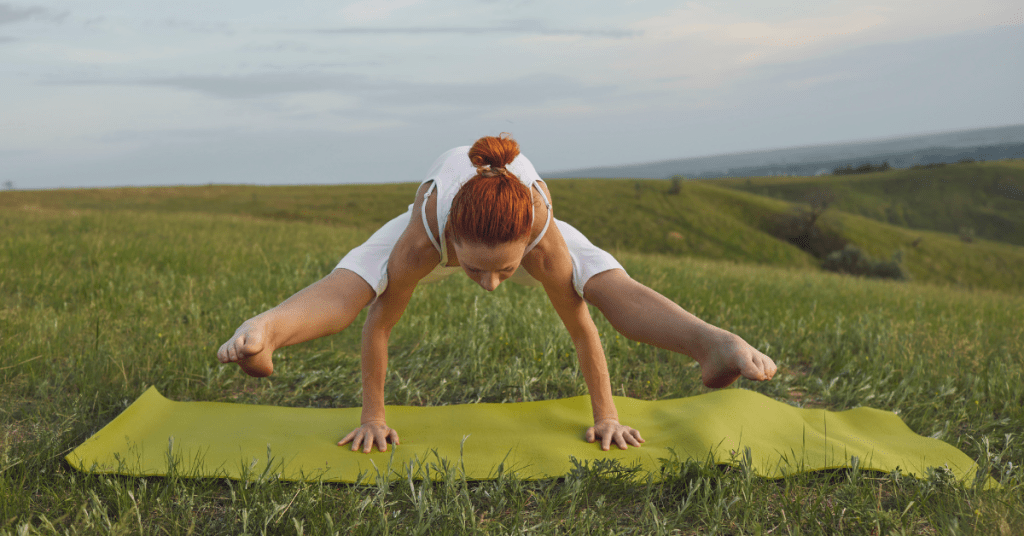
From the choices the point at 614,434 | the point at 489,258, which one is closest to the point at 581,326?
the point at 614,434

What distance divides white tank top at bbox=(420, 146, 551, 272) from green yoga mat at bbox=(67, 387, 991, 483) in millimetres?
1169

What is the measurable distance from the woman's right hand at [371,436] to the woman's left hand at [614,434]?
130 cm

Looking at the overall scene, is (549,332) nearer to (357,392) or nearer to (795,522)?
(357,392)

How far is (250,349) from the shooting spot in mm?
2629

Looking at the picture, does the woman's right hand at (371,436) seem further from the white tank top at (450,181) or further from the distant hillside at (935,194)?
the distant hillside at (935,194)

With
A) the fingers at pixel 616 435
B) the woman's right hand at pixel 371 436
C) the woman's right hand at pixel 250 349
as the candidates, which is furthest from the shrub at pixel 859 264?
the woman's right hand at pixel 250 349

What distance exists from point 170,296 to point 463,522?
5.22m

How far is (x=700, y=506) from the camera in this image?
299cm

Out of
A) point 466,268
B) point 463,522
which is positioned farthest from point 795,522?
point 466,268

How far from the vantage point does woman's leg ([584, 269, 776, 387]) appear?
2549 mm

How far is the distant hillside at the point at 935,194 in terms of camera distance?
99.8 meters

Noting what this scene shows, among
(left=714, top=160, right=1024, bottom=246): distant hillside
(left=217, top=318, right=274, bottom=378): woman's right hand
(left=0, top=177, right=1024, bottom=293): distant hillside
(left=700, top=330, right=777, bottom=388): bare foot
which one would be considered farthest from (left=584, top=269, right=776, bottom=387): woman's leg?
(left=714, top=160, right=1024, bottom=246): distant hillside

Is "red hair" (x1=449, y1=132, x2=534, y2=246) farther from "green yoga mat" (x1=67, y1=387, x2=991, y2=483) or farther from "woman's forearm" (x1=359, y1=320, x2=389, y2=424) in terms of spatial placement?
"green yoga mat" (x1=67, y1=387, x2=991, y2=483)

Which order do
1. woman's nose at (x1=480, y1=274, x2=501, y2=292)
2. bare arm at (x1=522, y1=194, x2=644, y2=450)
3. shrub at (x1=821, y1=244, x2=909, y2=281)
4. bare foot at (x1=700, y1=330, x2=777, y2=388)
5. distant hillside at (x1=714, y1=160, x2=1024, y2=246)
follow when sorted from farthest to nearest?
distant hillside at (x1=714, y1=160, x2=1024, y2=246), shrub at (x1=821, y1=244, x2=909, y2=281), bare arm at (x1=522, y1=194, x2=644, y2=450), woman's nose at (x1=480, y1=274, x2=501, y2=292), bare foot at (x1=700, y1=330, x2=777, y2=388)
